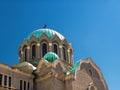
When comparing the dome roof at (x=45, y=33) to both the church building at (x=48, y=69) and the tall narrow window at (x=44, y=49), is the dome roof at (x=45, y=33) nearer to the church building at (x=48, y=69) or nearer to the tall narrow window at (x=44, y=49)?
the church building at (x=48, y=69)

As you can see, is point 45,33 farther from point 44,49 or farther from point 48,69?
point 48,69

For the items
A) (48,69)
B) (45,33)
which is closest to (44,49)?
(45,33)

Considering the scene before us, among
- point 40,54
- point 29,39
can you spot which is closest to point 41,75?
point 40,54

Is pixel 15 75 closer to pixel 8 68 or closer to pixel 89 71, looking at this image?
pixel 8 68

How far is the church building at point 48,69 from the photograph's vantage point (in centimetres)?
3812

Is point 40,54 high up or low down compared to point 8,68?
up

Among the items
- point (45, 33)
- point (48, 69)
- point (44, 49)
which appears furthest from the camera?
point (45, 33)

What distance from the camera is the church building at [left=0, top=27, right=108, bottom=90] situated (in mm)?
38125

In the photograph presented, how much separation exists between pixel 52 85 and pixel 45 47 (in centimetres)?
1084

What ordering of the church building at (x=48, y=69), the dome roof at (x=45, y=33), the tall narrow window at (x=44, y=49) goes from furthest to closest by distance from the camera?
the dome roof at (x=45, y=33) < the tall narrow window at (x=44, y=49) < the church building at (x=48, y=69)

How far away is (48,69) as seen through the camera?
39.5m

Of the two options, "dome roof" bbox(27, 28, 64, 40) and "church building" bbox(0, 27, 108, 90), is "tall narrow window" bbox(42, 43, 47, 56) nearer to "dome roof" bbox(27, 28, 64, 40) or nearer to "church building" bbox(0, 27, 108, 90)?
"church building" bbox(0, 27, 108, 90)

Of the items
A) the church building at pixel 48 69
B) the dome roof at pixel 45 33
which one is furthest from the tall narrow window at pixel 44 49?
the dome roof at pixel 45 33

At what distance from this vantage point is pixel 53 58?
135 feet
